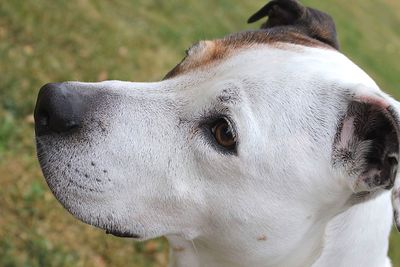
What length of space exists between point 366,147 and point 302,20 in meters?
1.12

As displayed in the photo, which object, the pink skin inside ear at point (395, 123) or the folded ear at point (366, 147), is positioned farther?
the folded ear at point (366, 147)

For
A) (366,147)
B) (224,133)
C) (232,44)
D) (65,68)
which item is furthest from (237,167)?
(65,68)

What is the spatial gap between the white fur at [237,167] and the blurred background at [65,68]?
1.75 metres

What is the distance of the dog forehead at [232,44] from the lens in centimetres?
312

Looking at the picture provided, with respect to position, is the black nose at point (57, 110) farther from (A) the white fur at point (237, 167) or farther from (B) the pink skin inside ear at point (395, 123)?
(B) the pink skin inside ear at point (395, 123)

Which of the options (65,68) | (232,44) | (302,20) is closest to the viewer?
(232,44)

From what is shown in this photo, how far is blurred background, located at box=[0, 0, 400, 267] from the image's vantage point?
4477 millimetres

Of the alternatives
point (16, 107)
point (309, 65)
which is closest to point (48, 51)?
point (16, 107)

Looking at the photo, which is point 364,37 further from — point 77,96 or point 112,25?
point 77,96

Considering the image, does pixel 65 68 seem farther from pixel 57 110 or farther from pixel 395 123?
pixel 395 123

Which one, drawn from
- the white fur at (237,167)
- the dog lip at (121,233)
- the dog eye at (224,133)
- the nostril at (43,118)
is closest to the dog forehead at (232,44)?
the white fur at (237,167)

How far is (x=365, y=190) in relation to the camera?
278cm

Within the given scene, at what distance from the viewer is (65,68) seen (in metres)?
5.96

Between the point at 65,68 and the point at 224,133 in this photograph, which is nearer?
the point at 224,133
